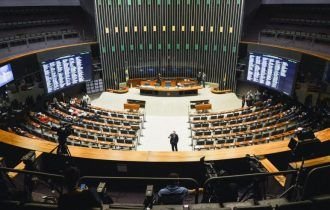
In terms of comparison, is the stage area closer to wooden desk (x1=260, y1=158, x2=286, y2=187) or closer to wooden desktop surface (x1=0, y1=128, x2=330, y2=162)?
wooden desktop surface (x1=0, y1=128, x2=330, y2=162)

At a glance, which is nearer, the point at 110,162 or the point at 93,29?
the point at 110,162

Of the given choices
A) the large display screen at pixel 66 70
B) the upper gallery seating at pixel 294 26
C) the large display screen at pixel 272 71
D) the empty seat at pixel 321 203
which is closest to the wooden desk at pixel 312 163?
the empty seat at pixel 321 203

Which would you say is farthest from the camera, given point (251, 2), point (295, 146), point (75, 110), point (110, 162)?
point (251, 2)

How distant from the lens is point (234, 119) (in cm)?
1276

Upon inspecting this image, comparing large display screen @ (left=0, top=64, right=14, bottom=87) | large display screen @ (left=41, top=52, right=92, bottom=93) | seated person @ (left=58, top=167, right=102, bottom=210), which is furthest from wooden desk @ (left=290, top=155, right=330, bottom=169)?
large display screen @ (left=41, top=52, right=92, bottom=93)

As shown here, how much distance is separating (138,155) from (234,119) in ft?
28.2

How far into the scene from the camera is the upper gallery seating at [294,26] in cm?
1415

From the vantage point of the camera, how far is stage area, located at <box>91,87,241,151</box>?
11984mm

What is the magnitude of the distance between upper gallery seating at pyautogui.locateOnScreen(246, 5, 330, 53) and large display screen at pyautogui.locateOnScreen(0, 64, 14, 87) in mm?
14495

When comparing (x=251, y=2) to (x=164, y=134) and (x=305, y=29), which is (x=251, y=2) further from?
(x=164, y=134)

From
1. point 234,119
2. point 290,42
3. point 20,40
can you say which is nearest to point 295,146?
point 234,119

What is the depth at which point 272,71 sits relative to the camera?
1440cm

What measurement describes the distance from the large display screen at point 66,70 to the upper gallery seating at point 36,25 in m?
1.74

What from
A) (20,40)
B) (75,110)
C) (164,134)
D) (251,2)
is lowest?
(164,134)
